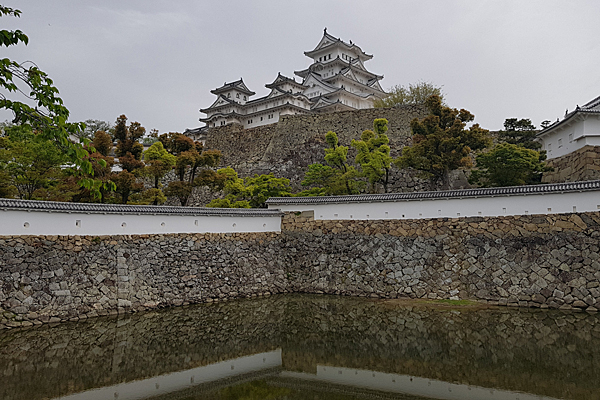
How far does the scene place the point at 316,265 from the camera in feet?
42.3

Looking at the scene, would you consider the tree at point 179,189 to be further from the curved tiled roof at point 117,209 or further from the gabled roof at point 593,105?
the gabled roof at point 593,105

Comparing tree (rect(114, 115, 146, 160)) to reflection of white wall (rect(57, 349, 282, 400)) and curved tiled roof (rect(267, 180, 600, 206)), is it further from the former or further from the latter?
reflection of white wall (rect(57, 349, 282, 400))

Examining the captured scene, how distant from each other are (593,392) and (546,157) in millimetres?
12818

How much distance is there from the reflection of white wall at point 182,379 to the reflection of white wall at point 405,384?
0.67 meters

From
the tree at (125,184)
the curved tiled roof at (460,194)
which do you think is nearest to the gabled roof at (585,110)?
the curved tiled roof at (460,194)

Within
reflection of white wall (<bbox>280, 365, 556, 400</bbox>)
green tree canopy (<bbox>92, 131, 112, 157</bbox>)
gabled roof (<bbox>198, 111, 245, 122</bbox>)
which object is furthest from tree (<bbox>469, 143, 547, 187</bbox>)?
gabled roof (<bbox>198, 111, 245, 122</bbox>)

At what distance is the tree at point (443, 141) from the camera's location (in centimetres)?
1433

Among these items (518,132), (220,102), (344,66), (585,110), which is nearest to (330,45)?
(344,66)

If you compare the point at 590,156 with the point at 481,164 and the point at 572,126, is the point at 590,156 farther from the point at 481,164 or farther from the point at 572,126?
the point at 481,164

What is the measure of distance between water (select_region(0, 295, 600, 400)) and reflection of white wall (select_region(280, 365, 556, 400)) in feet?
0.05

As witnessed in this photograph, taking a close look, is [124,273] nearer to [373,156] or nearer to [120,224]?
[120,224]

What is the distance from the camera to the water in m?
5.43

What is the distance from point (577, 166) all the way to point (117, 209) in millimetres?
14587

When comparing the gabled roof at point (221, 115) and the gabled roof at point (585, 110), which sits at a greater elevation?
the gabled roof at point (221, 115)
